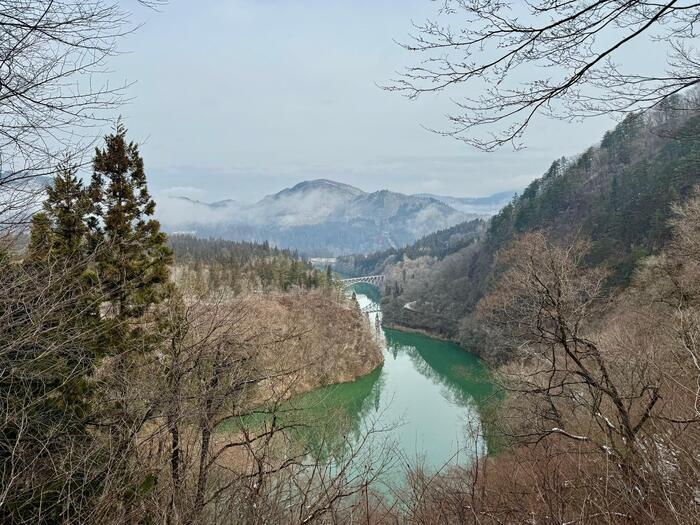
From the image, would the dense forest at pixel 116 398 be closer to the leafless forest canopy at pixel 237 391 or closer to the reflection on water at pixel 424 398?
the leafless forest canopy at pixel 237 391

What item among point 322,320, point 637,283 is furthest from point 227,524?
point 322,320

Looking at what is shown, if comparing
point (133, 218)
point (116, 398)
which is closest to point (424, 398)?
point (133, 218)

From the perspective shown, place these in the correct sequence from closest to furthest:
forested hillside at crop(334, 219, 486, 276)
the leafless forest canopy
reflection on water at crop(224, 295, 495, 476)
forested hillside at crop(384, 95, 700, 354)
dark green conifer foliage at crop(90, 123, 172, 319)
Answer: the leafless forest canopy < dark green conifer foliage at crop(90, 123, 172, 319) < reflection on water at crop(224, 295, 495, 476) < forested hillside at crop(384, 95, 700, 354) < forested hillside at crop(334, 219, 486, 276)

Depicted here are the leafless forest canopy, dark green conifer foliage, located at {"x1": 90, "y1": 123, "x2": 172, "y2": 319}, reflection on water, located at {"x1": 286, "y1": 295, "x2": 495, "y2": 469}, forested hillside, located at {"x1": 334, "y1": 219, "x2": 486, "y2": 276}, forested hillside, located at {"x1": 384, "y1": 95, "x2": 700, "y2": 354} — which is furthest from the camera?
forested hillside, located at {"x1": 334, "y1": 219, "x2": 486, "y2": 276}

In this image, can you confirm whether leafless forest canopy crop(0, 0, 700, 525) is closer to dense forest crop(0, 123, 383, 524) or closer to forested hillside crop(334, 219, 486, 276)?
dense forest crop(0, 123, 383, 524)

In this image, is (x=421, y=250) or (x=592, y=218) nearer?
(x=592, y=218)

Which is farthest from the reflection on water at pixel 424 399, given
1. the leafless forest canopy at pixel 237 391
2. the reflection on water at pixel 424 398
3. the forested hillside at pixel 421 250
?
the forested hillside at pixel 421 250

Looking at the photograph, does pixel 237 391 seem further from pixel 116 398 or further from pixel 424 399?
pixel 424 399

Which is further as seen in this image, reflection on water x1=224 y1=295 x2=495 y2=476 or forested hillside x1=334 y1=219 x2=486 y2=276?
forested hillside x1=334 y1=219 x2=486 y2=276

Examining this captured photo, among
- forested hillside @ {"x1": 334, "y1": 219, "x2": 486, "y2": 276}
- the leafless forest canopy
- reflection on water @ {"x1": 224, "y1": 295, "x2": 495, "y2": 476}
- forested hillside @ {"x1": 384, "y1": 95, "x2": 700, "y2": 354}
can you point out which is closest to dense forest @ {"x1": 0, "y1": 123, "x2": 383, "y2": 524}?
the leafless forest canopy
